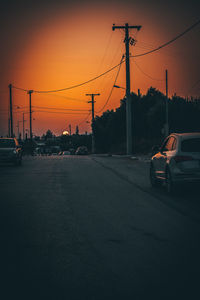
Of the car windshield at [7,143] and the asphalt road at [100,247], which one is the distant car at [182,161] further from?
the car windshield at [7,143]

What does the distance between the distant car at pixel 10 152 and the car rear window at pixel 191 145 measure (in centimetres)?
1648

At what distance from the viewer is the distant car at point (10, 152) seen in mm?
25562

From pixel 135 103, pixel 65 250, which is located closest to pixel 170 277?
pixel 65 250

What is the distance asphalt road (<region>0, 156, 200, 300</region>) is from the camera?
425 centimetres

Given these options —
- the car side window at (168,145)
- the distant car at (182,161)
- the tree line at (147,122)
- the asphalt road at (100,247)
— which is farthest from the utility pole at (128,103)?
the asphalt road at (100,247)

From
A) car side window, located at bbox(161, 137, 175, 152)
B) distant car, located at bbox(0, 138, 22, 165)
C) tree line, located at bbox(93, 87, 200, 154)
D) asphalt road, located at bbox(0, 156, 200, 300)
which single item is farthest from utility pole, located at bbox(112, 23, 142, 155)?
asphalt road, located at bbox(0, 156, 200, 300)

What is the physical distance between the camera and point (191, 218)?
25.7ft

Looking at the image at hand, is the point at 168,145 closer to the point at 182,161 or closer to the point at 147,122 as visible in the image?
the point at 182,161

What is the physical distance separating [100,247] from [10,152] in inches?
813

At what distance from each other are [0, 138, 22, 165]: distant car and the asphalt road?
49.8ft

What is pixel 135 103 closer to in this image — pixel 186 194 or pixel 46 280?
pixel 186 194

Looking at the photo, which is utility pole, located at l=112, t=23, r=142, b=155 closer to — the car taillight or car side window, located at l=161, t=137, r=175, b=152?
car side window, located at l=161, t=137, r=175, b=152

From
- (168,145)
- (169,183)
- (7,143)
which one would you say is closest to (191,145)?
(169,183)

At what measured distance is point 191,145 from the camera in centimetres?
1091
